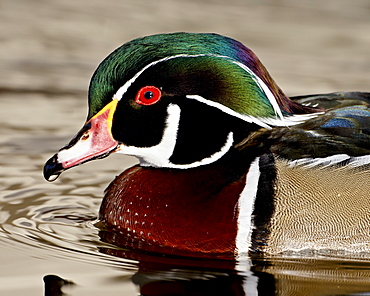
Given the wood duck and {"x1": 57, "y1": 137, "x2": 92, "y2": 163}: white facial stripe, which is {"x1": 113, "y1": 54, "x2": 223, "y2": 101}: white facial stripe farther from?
{"x1": 57, "y1": 137, "x2": 92, "y2": 163}: white facial stripe

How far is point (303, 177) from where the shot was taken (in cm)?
484

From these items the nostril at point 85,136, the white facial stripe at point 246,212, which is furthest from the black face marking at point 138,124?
the white facial stripe at point 246,212

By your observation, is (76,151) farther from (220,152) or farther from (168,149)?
(220,152)

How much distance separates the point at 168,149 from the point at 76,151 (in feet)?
1.77

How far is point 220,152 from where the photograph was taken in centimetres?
517

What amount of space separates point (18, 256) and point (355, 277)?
1.76 m

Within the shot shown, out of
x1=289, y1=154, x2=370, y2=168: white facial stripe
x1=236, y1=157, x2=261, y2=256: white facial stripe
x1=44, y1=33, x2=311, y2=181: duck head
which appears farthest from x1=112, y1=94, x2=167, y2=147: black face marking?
x1=289, y1=154, x2=370, y2=168: white facial stripe

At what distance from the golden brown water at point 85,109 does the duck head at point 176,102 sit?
549mm

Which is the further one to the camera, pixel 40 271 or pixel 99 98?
pixel 99 98

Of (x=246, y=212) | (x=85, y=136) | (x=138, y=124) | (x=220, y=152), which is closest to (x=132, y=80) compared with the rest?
(x=138, y=124)

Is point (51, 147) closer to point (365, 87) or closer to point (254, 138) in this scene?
point (254, 138)

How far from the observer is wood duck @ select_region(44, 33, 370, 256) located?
15.9ft

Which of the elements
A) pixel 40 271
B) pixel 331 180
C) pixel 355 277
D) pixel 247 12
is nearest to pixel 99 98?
pixel 40 271

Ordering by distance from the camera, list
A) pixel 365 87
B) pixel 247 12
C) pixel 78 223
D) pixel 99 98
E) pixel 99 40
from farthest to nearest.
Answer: pixel 247 12, pixel 99 40, pixel 365 87, pixel 78 223, pixel 99 98
